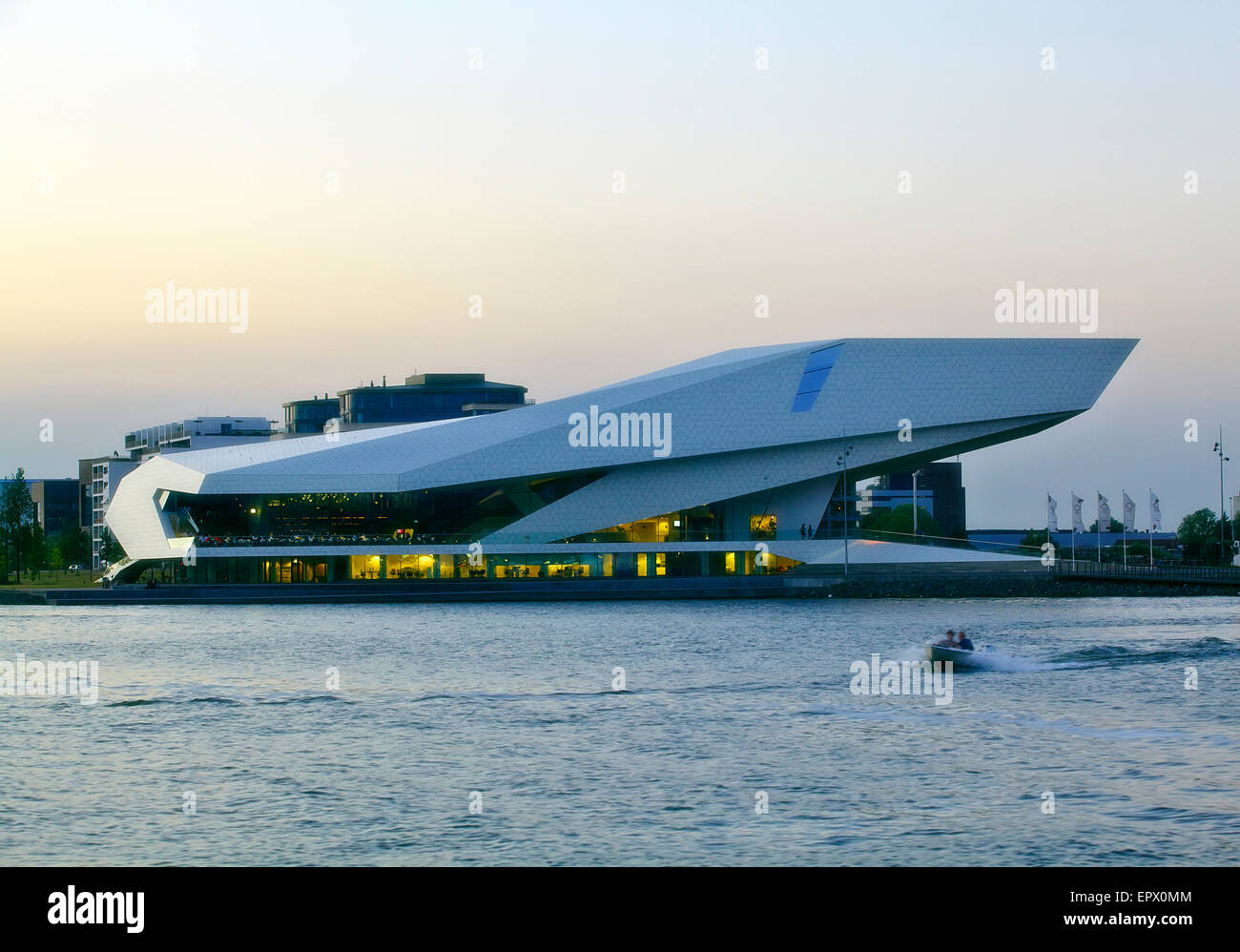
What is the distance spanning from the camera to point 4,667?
34688mm

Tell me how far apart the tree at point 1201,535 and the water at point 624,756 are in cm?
7489

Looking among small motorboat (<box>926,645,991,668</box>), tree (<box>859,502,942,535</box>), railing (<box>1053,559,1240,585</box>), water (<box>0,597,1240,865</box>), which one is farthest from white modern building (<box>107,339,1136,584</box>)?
tree (<box>859,502,942,535</box>)

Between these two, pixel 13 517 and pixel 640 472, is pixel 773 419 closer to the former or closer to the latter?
pixel 640 472

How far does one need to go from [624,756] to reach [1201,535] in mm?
121021

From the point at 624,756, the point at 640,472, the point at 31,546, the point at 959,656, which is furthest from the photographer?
the point at 31,546

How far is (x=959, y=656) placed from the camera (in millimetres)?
32125

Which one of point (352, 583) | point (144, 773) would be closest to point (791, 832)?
point (144, 773)

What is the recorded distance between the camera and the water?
49.6ft

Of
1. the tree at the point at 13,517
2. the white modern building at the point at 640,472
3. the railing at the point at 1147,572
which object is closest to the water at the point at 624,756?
the railing at the point at 1147,572

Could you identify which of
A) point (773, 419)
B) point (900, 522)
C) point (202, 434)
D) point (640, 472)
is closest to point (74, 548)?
point (202, 434)

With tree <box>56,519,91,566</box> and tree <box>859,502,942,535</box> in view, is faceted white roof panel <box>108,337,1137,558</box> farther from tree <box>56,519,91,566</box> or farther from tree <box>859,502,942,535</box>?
tree <box>56,519,91,566</box>

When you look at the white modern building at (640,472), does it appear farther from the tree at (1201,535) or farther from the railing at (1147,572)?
the tree at (1201,535)

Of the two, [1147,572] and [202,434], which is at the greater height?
[202,434]
